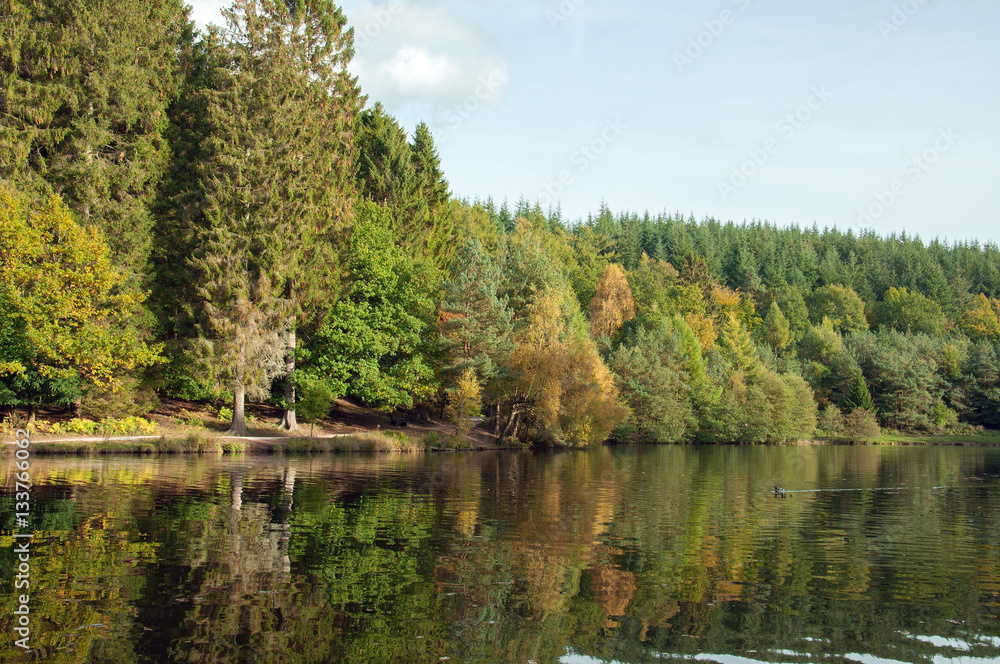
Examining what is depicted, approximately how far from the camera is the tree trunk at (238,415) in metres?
49.0

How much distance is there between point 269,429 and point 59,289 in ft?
51.9

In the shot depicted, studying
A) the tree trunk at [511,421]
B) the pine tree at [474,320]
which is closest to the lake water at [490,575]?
the pine tree at [474,320]

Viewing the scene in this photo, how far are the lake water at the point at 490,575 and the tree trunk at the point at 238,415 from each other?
20.3m

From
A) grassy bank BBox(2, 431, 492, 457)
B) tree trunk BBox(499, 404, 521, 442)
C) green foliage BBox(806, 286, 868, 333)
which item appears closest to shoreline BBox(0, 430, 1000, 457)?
grassy bank BBox(2, 431, 492, 457)

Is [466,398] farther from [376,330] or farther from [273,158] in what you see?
[273,158]

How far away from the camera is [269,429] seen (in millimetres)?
52688

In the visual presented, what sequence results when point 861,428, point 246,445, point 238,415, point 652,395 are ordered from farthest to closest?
point 861,428, point 652,395, point 238,415, point 246,445

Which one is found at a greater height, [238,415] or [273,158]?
[273,158]

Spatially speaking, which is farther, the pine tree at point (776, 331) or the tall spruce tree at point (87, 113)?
the pine tree at point (776, 331)

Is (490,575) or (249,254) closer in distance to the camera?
(490,575)

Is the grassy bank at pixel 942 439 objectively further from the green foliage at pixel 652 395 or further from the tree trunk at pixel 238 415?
the tree trunk at pixel 238 415

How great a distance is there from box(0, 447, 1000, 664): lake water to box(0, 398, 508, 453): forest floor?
602 inches

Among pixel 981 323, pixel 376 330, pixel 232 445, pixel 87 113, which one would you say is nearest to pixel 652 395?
pixel 376 330

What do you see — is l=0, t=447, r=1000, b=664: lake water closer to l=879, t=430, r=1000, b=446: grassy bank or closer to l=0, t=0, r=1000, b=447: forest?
l=0, t=0, r=1000, b=447: forest
